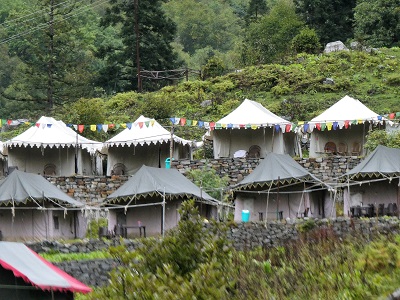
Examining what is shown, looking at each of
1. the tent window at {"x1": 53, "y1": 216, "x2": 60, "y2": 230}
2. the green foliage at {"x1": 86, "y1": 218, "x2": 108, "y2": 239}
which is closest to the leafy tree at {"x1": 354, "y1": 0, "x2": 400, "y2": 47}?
the green foliage at {"x1": 86, "y1": 218, "x2": 108, "y2": 239}

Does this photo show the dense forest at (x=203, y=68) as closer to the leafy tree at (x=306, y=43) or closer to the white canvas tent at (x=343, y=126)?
the leafy tree at (x=306, y=43)

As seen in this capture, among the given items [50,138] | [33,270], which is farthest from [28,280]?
[50,138]

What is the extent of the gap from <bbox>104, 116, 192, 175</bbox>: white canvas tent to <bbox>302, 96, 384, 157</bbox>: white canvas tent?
523cm

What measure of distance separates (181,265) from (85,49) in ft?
254

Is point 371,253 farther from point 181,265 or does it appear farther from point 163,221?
point 163,221

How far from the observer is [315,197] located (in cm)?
3916

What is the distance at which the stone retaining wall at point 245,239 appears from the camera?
2878 cm

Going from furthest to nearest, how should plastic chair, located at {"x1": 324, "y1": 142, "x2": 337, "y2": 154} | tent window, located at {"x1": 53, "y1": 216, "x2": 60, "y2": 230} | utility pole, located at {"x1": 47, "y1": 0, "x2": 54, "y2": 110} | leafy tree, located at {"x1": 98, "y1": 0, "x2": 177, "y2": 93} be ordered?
leafy tree, located at {"x1": 98, "y1": 0, "x2": 177, "y2": 93}, utility pole, located at {"x1": 47, "y1": 0, "x2": 54, "y2": 110}, plastic chair, located at {"x1": 324, "y1": 142, "x2": 337, "y2": 154}, tent window, located at {"x1": 53, "y1": 216, "x2": 60, "y2": 230}

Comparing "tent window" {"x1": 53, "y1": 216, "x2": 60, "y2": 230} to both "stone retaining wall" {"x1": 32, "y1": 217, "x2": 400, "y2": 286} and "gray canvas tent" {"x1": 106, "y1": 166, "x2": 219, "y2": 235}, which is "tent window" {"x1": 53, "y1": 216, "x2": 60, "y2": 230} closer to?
"gray canvas tent" {"x1": 106, "y1": 166, "x2": 219, "y2": 235}

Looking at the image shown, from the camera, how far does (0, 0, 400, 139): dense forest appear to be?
193 feet

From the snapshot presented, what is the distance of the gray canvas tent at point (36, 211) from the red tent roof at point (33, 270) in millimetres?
17737

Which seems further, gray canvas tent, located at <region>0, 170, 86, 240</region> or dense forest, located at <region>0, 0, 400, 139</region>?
dense forest, located at <region>0, 0, 400, 139</region>

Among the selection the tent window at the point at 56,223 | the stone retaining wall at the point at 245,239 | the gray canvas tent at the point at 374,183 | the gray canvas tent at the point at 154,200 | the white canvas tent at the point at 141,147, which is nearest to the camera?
the stone retaining wall at the point at 245,239

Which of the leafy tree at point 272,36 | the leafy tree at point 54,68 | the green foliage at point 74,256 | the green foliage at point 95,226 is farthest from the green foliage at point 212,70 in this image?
the green foliage at point 74,256
